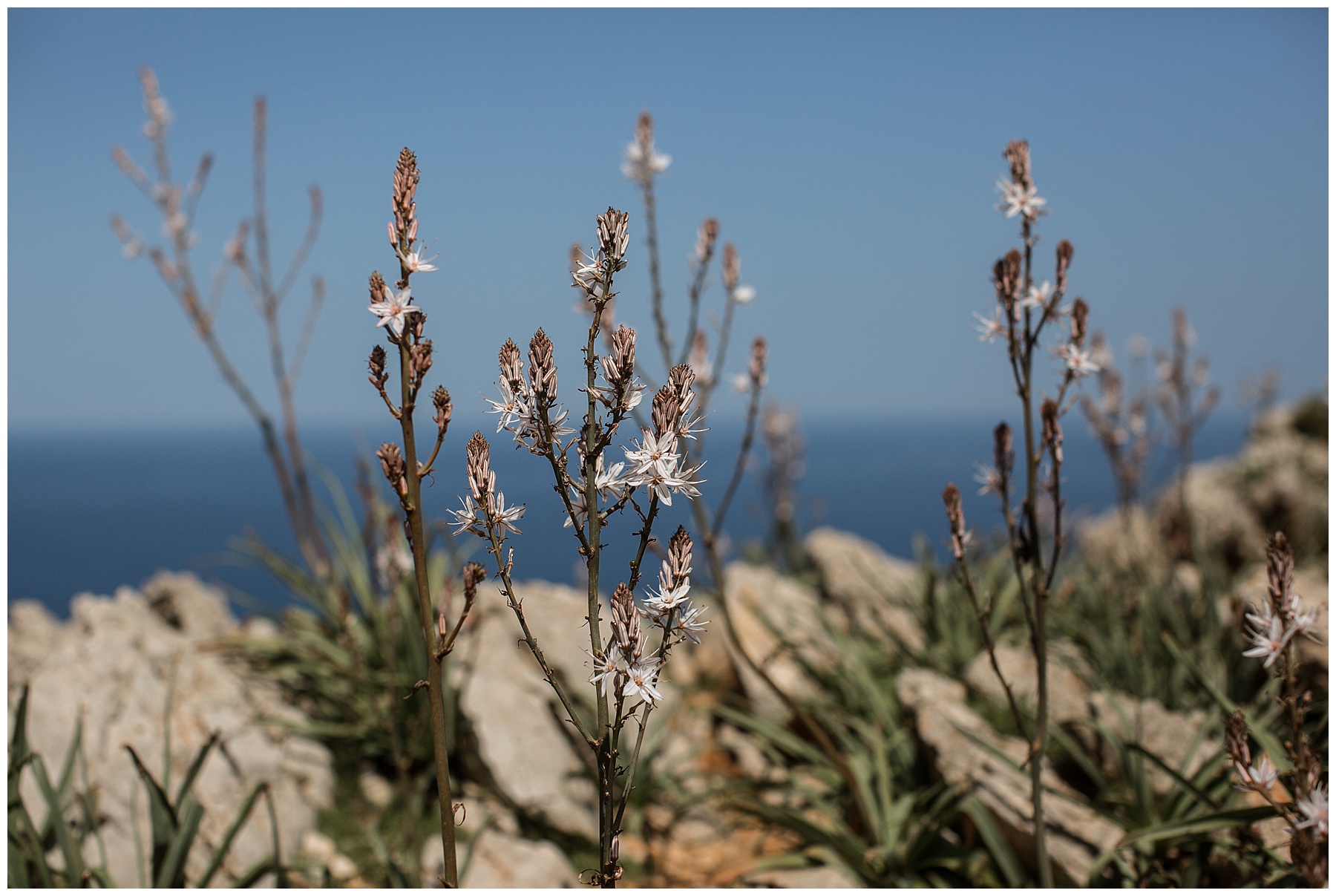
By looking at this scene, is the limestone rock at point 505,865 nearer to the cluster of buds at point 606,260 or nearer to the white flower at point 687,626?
the white flower at point 687,626

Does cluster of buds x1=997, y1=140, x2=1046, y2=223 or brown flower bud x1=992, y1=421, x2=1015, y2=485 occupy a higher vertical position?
cluster of buds x1=997, y1=140, x2=1046, y2=223

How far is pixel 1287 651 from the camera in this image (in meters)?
1.71

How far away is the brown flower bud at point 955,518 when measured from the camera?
2.18m

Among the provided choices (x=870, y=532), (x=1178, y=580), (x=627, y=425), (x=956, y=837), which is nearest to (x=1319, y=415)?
(x=1178, y=580)

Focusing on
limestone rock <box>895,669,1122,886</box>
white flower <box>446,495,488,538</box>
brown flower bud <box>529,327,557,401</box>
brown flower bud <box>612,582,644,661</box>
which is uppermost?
brown flower bud <box>529,327,557,401</box>

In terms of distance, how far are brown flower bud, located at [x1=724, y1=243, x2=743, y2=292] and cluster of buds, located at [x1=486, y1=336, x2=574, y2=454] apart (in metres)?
1.94

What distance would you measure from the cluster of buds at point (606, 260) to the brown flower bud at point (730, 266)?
185cm

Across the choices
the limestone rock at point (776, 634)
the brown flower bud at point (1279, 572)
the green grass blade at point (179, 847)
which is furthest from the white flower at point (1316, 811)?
the green grass blade at point (179, 847)

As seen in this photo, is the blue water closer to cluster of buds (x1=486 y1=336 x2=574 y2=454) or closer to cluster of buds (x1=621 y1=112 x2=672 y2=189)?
cluster of buds (x1=621 y1=112 x2=672 y2=189)

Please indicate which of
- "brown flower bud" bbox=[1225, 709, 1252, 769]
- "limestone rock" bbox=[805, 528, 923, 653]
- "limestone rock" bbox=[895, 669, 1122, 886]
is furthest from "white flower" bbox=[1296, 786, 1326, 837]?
"limestone rock" bbox=[805, 528, 923, 653]

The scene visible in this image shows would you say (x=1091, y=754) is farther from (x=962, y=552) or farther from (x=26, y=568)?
(x=26, y=568)

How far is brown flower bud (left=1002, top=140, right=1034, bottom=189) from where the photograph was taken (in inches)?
87.6

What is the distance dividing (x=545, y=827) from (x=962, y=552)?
261 cm

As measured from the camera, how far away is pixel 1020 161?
7.33 feet
